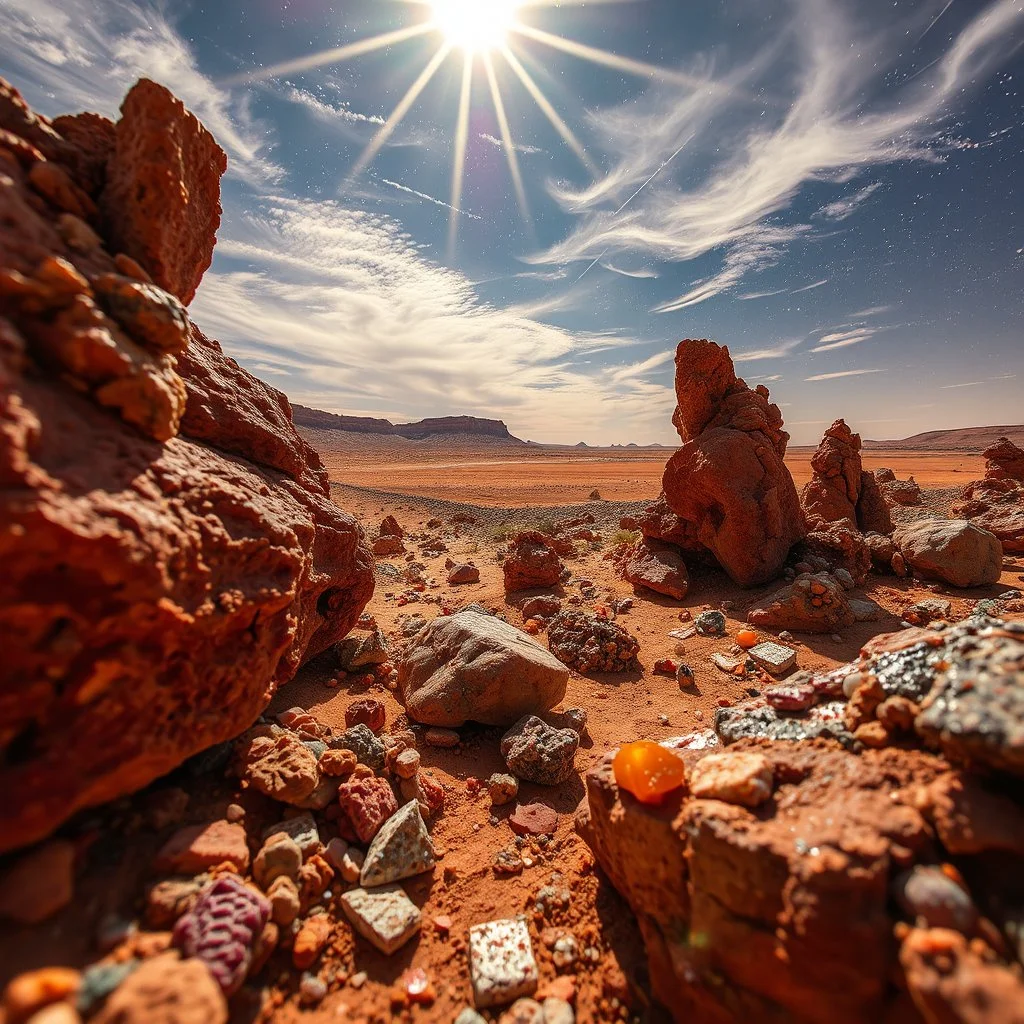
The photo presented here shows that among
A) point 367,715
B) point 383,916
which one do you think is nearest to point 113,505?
point 383,916

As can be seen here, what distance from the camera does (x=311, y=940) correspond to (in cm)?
246

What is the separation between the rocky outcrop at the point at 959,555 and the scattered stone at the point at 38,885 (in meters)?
10.8

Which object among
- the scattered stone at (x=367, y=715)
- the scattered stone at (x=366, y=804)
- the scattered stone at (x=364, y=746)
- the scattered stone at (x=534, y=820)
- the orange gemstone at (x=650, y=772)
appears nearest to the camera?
the orange gemstone at (x=650, y=772)

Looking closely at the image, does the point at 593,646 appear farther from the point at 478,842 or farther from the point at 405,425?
the point at 405,425

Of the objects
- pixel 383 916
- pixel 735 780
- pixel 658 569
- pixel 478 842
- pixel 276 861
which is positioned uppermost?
pixel 735 780

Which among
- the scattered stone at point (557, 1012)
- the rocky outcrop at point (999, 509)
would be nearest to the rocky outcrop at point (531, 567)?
the scattered stone at point (557, 1012)

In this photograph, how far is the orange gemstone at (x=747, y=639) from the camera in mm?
6509

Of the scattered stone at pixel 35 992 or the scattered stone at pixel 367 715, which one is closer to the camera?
the scattered stone at pixel 35 992

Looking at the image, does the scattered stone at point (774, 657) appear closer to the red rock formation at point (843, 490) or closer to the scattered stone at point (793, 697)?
the scattered stone at point (793, 697)

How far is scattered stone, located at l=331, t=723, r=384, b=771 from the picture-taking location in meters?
3.83

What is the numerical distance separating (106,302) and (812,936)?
4.20 meters

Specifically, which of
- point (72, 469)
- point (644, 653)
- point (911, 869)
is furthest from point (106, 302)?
point (644, 653)

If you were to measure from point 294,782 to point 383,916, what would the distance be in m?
0.97

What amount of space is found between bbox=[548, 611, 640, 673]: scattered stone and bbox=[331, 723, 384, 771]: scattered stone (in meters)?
3.08
